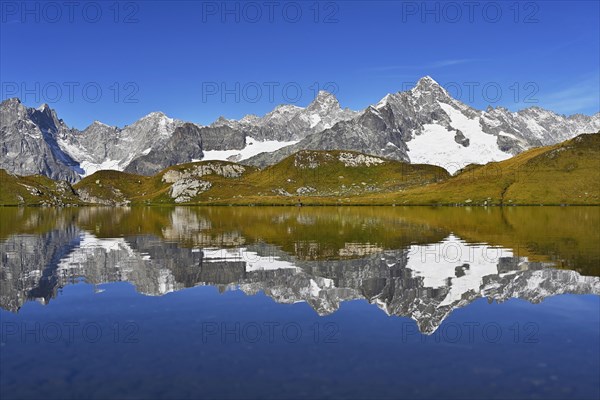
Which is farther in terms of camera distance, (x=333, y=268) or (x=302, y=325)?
(x=333, y=268)

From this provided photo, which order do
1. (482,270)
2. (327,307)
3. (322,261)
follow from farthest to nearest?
(322,261) < (482,270) < (327,307)

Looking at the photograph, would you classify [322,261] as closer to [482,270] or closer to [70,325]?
[482,270]

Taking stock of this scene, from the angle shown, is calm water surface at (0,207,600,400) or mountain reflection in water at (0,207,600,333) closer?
calm water surface at (0,207,600,400)

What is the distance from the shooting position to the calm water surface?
20.8 meters

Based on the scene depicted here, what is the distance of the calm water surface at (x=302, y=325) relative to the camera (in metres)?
20.8

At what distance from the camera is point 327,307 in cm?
3469

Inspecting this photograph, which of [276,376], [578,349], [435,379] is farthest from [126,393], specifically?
[578,349]

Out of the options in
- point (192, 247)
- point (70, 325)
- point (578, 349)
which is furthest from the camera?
point (192, 247)

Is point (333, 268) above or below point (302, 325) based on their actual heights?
above

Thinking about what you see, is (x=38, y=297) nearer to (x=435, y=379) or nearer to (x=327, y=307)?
(x=327, y=307)

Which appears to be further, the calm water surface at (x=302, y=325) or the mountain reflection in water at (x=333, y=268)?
the mountain reflection in water at (x=333, y=268)

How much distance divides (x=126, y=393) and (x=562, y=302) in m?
30.7

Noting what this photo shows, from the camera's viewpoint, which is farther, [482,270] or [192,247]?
[192,247]

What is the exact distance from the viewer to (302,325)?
30719 mm
